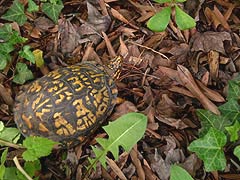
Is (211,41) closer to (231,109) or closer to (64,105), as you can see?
(231,109)

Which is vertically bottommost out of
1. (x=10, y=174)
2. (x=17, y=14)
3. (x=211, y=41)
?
(x=10, y=174)

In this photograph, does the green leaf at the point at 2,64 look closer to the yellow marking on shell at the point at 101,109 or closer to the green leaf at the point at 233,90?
the yellow marking on shell at the point at 101,109

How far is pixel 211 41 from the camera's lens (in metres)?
1.91

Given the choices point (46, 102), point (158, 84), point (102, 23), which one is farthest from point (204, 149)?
point (102, 23)

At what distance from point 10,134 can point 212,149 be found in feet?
2.39

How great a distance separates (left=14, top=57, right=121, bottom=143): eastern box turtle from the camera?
1707 mm

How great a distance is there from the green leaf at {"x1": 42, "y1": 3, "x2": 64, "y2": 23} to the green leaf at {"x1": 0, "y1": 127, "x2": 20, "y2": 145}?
0.48 m

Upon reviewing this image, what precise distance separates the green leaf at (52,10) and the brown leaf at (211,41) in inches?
21.9

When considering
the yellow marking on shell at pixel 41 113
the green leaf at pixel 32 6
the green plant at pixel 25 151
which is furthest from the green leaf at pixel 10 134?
A: the green leaf at pixel 32 6

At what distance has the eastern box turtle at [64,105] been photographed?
67.2 inches

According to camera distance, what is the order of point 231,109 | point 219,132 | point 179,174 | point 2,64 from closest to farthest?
point 179,174
point 219,132
point 231,109
point 2,64

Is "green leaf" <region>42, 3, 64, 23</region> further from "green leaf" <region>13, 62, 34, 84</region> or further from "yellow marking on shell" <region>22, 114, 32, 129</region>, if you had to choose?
"yellow marking on shell" <region>22, 114, 32, 129</region>

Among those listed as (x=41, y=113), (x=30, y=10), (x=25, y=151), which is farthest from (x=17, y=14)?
(x=25, y=151)

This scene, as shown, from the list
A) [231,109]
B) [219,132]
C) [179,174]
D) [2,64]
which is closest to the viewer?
[179,174]
